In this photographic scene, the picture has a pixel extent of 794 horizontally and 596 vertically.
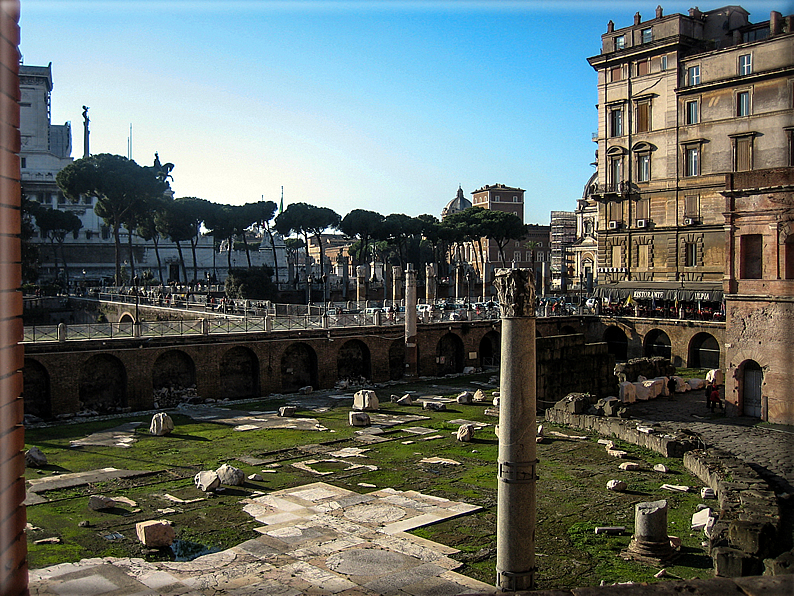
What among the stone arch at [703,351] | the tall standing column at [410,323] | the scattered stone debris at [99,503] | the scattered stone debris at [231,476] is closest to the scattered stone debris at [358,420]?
the scattered stone debris at [231,476]

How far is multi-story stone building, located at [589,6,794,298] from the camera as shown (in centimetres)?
3881

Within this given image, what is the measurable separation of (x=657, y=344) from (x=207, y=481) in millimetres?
31252

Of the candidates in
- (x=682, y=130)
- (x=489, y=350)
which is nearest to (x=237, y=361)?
(x=489, y=350)

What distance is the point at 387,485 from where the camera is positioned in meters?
16.0

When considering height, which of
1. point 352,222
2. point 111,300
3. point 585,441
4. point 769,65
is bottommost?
point 585,441

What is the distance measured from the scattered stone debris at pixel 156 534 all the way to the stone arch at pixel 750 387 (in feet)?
63.0

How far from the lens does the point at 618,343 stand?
141 feet

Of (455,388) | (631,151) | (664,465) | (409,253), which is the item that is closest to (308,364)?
(455,388)

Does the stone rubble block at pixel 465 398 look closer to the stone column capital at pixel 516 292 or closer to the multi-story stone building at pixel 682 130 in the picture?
the stone column capital at pixel 516 292

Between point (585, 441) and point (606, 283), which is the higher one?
point (606, 283)

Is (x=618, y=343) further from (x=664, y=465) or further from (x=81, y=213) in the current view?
(x=81, y=213)

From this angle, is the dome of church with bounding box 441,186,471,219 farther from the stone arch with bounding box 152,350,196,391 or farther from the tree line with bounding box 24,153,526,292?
the stone arch with bounding box 152,350,196,391

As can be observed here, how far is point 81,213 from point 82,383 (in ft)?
245

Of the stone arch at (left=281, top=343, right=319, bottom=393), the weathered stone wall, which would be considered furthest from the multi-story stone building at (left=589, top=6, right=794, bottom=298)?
the stone arch at (left=281, top=343, right=319, bottom=393)
